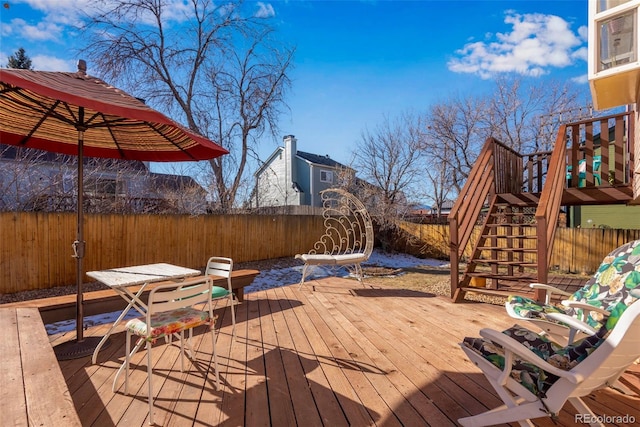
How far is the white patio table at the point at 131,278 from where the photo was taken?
8.00ft

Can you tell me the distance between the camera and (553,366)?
58.9 inches

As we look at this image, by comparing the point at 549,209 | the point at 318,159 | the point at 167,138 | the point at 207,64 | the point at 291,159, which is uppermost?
the point at 207,64

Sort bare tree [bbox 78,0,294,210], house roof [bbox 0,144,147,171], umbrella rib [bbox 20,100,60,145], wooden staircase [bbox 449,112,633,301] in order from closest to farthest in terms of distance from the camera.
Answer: umbrella rib [bbox 20,100,60,145], wooden staircase [bbox 449,112,633,301], house roof [bbox 0,144,147,171], bare tree [bbox 78,0,294,210]

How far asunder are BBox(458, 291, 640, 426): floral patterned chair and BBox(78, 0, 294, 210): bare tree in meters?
8.46

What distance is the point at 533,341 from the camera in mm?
1872

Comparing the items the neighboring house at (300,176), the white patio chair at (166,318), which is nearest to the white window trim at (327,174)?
the neighboring house at (300,176)

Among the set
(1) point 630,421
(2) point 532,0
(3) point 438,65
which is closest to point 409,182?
(3) point 438,65

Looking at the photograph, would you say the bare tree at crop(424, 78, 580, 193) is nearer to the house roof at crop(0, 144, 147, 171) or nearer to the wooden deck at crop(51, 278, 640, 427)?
the wooden deck at crop(51, 278, 640, 427)

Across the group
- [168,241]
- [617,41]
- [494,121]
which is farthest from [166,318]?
[494,121]

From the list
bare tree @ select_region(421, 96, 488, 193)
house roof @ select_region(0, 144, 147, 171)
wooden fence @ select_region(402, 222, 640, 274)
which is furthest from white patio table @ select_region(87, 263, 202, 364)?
bare tree @ select_region(421, 96, 488, 193)

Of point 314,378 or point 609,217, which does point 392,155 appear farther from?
point 314,378

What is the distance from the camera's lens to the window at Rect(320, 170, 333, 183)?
700 inches

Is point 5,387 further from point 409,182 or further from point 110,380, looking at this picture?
point 409,182

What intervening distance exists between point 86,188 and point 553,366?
8333 mm
